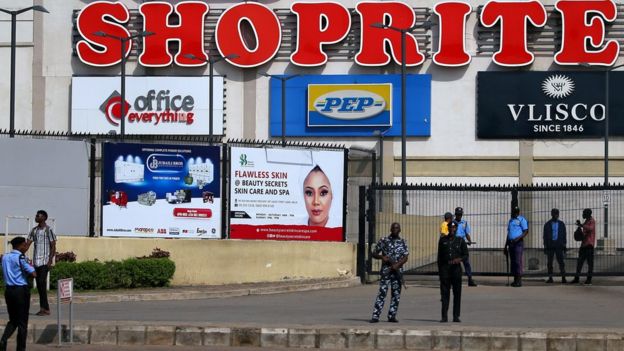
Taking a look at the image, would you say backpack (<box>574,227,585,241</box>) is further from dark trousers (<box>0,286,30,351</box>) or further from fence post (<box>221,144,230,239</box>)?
dark trousers (<box>0,286,30,351</box>)

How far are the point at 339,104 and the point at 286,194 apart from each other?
110 feet

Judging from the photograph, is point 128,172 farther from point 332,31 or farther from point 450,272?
point 332,31

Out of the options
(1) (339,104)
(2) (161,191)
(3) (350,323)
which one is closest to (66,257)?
(2) (161,191)

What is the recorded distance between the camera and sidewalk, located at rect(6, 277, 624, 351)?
17156 mm

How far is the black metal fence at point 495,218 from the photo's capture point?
91.2 feet

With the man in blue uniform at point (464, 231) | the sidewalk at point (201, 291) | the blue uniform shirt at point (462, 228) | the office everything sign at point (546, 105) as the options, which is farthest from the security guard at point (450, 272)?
the office everything sign at point (546, 105)

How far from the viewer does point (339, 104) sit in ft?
199

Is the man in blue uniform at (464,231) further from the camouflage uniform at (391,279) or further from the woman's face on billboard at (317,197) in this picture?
the camouflage uniform at (391,279)

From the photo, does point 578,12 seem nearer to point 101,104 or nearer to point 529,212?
point 101,104

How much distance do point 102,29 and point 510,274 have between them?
37.9m

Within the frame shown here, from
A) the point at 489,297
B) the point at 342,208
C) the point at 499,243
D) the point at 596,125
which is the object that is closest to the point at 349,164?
the point at 342,208

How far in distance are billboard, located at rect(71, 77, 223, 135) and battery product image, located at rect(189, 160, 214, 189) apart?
34.0 metres

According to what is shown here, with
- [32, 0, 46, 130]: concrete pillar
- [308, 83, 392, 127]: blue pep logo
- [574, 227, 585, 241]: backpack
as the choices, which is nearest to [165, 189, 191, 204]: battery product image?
[574, 227, 585, 241]: backpack

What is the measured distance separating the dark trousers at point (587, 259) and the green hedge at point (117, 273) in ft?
28.4
